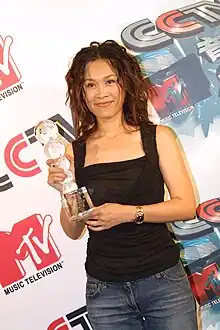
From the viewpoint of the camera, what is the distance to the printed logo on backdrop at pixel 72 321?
1.75 m

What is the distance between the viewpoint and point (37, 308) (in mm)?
1729

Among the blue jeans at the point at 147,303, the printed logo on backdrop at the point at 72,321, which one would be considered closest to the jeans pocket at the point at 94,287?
the blue jeans at the point at 147,303

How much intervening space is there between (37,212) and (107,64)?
55 cm

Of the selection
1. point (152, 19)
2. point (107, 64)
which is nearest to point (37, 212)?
point (107, 64)

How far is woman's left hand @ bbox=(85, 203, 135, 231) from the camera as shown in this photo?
1233 millimetres

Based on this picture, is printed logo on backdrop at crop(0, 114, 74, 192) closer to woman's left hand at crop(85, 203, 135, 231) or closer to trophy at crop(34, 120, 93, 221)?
trophy at crop(34, 120, 93, 221)

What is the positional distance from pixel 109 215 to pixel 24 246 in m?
0.56

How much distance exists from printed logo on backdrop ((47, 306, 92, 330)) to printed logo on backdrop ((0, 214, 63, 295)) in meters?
0.15

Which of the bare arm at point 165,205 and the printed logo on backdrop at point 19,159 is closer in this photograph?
the bare arm at point 165,205

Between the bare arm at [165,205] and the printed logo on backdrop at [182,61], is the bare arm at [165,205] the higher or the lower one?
the lower one

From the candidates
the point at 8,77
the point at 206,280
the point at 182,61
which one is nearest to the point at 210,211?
the point at 206,280

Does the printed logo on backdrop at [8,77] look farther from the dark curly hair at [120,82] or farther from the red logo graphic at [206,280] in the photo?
the red logo graphic at [206,280]

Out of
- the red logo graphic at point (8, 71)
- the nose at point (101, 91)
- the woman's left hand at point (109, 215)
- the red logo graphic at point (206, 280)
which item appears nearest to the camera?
the woman's left hand at point (109, 215)

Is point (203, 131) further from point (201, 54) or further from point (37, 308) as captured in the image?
point (37, 308)
